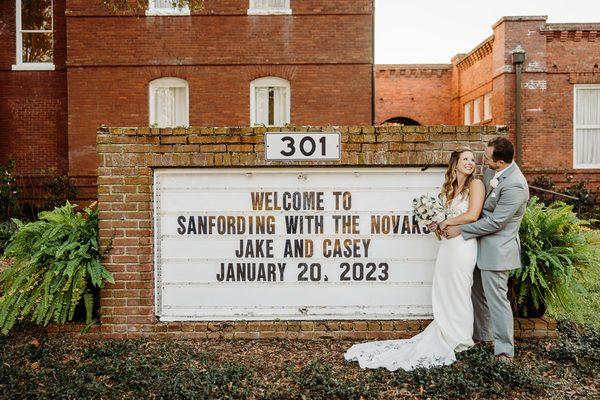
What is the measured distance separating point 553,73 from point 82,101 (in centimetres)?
1421

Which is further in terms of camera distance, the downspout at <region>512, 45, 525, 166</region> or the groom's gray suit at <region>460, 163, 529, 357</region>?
the downspout at <region>512, 45, 525, 166</region>

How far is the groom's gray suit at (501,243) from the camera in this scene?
5.07 metres

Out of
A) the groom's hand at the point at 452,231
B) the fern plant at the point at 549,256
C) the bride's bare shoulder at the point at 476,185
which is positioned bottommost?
the fern plant at the point at 549,256

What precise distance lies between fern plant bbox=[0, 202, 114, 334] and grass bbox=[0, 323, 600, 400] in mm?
357

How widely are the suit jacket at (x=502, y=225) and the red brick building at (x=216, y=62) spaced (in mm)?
10404

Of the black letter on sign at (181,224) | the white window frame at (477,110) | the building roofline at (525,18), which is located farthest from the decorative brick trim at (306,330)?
the white window frame at (477,110)

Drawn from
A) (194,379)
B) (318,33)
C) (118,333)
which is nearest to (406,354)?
(194,379)

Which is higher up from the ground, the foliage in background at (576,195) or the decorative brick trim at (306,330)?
the foliage in background at (576,195)

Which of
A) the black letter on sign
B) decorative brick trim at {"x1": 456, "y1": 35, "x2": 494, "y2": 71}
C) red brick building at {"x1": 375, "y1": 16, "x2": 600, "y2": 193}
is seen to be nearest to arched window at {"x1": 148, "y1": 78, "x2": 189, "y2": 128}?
red brick building at {"x1": 375, "y1": 16, "x2": 600, "y2": 193}

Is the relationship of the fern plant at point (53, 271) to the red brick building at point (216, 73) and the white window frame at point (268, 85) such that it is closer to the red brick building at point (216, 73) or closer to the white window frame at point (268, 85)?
the red brick building at point (216, 73)

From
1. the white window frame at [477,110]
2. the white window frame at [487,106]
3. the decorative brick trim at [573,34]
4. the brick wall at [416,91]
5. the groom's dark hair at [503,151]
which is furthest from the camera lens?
the brick wall at [416,91]

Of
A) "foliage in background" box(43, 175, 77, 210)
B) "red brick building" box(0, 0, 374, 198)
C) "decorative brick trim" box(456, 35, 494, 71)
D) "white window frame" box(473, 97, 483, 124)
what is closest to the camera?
"red brick building" box(0, 0, 374, 198)

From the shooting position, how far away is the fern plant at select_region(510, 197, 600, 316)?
18.0ft

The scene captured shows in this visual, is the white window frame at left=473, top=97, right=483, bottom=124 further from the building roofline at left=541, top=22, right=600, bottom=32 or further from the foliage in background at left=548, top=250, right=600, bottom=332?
the foliage in background at left=548, top=250, right=600, bottom=332
